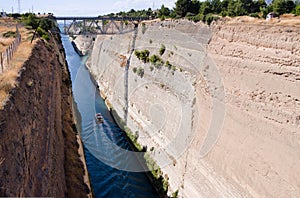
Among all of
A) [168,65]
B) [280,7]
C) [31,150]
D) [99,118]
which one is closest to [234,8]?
[280,7]

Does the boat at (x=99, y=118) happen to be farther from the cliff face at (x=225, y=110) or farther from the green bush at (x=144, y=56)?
the green bush at (x=144, y=56)

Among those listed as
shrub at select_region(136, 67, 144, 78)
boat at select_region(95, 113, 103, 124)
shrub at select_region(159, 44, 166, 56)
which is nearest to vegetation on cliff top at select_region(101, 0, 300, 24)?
shrub at select_region(159, 44, 166, 56)

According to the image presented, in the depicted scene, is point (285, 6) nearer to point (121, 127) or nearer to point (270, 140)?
point (270, 140)

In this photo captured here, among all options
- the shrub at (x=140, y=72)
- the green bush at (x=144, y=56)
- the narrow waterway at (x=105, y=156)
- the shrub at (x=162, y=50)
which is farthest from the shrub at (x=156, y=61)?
the narrow waterway at (x=105, y=156)

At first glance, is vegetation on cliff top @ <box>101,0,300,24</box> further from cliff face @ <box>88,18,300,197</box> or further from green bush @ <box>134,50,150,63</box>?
green bush @ <box>134,50,150,63</box>

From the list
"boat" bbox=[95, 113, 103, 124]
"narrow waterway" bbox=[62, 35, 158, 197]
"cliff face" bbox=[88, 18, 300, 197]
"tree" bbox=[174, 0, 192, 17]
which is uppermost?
"tree" bbox=[174, 0, 192, 17]

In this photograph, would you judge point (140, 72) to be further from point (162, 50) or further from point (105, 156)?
point (105, 156)

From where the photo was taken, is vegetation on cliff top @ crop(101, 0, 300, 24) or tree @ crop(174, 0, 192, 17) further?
tree @ crop(174, 0, 192, 17)
